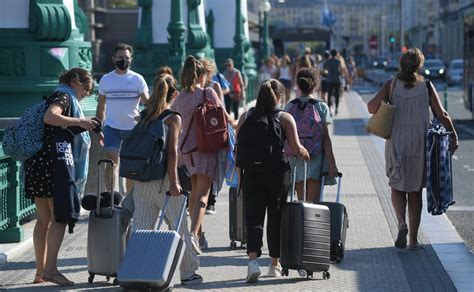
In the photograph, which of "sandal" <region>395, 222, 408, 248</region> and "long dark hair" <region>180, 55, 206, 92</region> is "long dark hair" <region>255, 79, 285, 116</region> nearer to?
"long dark hair" <region>180, 55, 206, 92</region>

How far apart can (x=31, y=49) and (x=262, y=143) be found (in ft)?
19.4

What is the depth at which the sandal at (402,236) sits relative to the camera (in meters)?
11.9

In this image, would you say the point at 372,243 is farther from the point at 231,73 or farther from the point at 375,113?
the point at 231,73

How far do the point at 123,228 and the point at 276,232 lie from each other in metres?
1.25

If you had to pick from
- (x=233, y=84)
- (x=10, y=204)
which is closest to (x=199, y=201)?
(x=10, y=204)

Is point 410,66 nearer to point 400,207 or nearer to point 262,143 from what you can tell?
point 400,207

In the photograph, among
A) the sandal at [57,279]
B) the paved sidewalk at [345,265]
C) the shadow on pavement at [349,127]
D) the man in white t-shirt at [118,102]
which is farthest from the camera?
the shadow on pavement at [349,127]

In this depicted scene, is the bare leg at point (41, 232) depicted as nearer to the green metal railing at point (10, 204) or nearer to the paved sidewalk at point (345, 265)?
the paved sidewalk at point (345, 265)

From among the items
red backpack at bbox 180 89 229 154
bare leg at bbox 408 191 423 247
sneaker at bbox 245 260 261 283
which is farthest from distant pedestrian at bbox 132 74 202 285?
bare leg at bbox 408 191 423 247

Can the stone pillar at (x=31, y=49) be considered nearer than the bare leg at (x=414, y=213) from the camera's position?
No

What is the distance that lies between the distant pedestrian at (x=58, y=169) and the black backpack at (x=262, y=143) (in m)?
1.22

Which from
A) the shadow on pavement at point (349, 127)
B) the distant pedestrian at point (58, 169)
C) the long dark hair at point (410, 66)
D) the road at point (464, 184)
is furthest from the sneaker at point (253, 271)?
the shadow on pavement at point (349, 127)

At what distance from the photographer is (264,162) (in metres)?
10.2

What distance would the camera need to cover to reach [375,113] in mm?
11828
